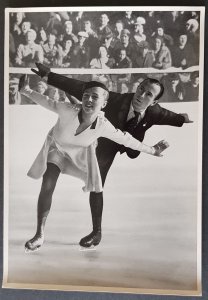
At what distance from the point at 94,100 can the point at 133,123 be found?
77mm

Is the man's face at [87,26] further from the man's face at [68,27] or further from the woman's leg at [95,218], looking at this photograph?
the woman's leg at [95,218]

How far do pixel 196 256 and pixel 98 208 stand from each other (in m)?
0.18

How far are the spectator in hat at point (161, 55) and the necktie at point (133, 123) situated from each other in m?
0.09

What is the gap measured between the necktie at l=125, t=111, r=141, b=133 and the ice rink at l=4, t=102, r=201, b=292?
3 centimetres

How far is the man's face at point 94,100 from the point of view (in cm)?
77

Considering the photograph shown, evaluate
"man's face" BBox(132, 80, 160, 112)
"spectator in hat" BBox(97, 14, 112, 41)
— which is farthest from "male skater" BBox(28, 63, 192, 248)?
"spectator in hat" BBox(97, 14, 112, 41)

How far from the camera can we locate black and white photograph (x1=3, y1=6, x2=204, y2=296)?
2.52ft

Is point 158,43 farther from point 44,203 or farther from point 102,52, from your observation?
point 44,203

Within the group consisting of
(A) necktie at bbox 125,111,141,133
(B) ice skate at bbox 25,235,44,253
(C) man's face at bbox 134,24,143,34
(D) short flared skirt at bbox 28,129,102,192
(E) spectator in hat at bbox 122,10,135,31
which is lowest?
(B) ice skate at bbox 25,235,44,253

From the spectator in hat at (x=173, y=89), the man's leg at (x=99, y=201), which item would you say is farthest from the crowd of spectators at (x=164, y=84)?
the man's leg at (x=99, y=201)

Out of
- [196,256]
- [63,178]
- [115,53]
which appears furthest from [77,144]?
[196,256]

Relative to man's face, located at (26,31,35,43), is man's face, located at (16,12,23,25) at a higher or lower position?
higher

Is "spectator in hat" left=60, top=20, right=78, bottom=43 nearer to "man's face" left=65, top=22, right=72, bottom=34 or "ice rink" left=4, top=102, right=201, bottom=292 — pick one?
"man's face" left=65, top=22, right=72, bottom=34

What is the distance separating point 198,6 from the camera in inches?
30.2
